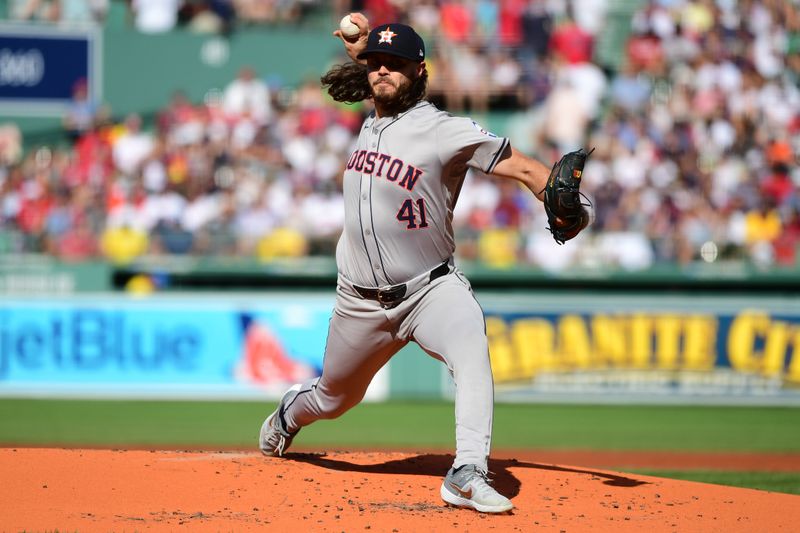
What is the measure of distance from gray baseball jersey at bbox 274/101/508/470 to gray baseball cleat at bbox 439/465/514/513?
0.06 metres

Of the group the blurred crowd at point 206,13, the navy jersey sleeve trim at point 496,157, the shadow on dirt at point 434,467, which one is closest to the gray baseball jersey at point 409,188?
the navy jersey sleeve trim at point 496,157

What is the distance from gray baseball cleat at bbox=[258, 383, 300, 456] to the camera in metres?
5.89

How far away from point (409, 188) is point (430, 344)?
699mm

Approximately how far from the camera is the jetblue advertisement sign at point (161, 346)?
13430 mm

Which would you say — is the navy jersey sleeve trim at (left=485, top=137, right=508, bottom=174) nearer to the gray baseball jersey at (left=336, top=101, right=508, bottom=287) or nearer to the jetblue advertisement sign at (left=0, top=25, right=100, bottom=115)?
the gray baseball jersey at (left=336, top=101, right=508, bottom=287)

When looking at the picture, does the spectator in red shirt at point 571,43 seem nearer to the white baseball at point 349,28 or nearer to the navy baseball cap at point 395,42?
the white baseball at point 349,28

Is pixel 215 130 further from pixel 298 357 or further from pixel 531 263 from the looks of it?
pixel 531 263

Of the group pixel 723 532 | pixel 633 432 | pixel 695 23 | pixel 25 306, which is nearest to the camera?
pixel 723 532

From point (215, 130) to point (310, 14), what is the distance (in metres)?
2.93

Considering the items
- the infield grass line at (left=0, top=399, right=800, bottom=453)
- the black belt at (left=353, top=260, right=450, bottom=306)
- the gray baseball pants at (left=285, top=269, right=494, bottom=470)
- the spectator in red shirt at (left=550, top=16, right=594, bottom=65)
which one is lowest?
the infield grass line at (left=0, top=399, right=800, bottom=453)

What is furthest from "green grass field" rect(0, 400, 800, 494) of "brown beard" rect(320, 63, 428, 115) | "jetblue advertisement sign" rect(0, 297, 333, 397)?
"brown beard" rect(320, 63, 428, 115)

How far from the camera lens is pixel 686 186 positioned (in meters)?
15.1

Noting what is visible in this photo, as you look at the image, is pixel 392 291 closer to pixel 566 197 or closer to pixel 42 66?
pixel 566 197

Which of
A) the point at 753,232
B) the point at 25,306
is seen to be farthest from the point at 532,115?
the point at 25,306
